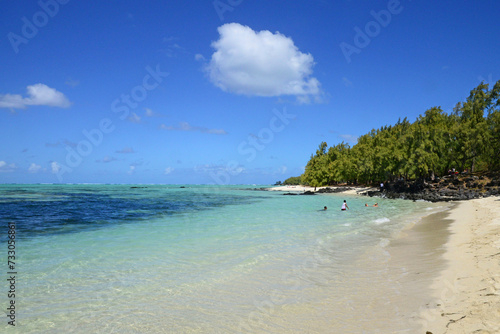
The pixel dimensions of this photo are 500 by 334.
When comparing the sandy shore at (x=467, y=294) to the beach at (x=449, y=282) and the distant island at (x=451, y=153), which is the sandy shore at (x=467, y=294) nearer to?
the beach at (x=449, y=282)

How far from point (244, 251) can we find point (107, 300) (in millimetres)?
7273

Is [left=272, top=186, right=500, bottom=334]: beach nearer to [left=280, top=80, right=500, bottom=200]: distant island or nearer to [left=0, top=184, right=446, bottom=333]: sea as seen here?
[left=0, top=184, right=446, bottom=333]: sea

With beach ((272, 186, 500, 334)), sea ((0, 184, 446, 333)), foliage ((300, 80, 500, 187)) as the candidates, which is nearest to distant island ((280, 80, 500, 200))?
foliage ((300, 80, 500, 187))

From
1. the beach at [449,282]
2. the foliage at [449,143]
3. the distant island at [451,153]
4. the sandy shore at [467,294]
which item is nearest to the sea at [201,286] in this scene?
the beach at [449,282]

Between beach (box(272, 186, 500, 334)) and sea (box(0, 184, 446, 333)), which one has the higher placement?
beach (box(272, 186, 500, 334))

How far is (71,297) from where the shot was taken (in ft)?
28.7

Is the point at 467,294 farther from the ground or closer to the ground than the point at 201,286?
farther from the ground

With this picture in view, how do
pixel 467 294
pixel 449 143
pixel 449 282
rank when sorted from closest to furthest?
1. pixel 467 294
2. pixel 449 282
3. pixel 449 143

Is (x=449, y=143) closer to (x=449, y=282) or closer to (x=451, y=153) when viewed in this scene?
(x=451, y=153)

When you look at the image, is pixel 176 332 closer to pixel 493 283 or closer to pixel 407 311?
pixel 407 311

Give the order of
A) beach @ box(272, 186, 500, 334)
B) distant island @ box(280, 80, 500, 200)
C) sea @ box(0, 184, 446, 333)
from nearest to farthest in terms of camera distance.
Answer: beach @ box(272, 186, 500, 334) → sea @ box(0, 184, 446, 333) → distant island @ box(280, 80, 500, 200)

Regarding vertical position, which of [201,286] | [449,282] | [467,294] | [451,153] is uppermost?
[451,153]

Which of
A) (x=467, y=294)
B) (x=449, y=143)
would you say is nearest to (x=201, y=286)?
(x=467, y=294)

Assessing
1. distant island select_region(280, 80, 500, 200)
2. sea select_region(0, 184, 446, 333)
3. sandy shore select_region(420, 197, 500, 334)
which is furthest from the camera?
distant island select_region(280, 80, 500, 200)
